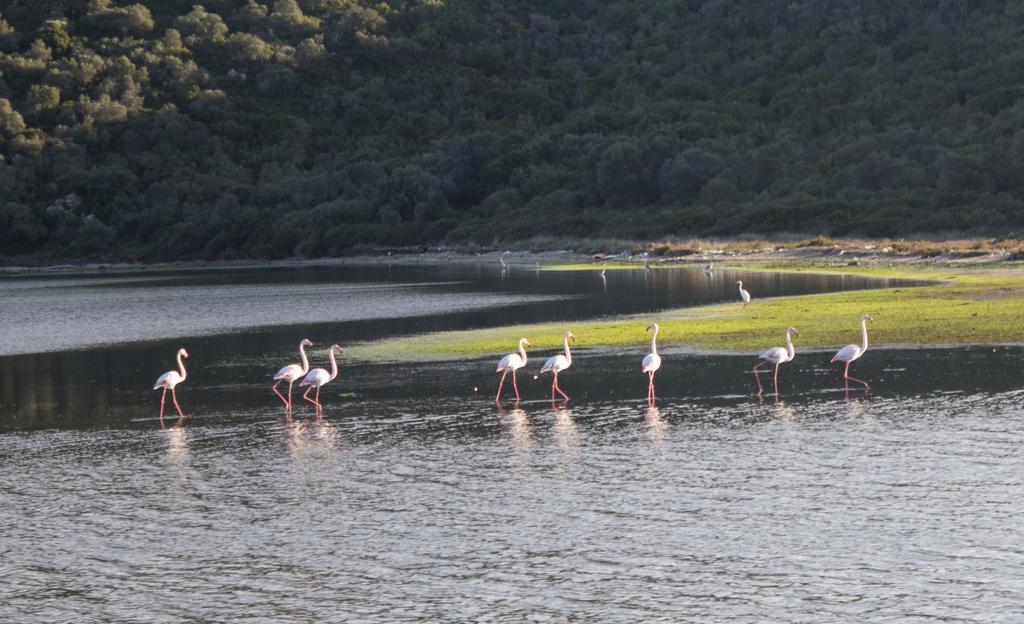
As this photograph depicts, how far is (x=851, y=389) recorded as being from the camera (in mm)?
24891

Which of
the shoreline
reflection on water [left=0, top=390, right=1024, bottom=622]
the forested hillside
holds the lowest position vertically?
reflection on water [left=0, top=390, right=1024, bottom=622]

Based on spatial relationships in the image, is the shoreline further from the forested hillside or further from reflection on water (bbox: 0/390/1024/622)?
reflection on water (bbox: 0/390/1024/622)

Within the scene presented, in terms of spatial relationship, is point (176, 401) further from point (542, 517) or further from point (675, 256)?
point (675, 256)

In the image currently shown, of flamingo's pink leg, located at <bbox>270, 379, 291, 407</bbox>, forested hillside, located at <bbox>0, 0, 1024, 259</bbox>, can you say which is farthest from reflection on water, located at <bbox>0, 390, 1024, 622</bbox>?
forested hillside, located at <bbox>0, 0, 1024, 259</bbox>

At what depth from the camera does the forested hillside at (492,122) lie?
110 m

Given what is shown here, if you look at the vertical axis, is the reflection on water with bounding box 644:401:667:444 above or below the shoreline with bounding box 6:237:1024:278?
below

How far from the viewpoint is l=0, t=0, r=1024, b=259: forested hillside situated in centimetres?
11044

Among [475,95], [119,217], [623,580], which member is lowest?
[623,580]

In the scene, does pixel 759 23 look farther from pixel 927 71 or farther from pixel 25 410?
pixel 25 410

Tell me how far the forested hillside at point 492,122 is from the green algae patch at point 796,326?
40.3 metres

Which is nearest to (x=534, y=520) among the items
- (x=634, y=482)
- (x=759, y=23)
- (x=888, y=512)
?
(x=634, y=482)

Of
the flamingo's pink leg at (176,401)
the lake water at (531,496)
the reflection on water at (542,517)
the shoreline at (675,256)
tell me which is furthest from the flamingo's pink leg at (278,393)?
the shoreline at (675,256)

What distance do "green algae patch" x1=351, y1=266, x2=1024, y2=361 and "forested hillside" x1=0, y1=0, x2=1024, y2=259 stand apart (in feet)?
132

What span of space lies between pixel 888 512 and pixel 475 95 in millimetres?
157131
